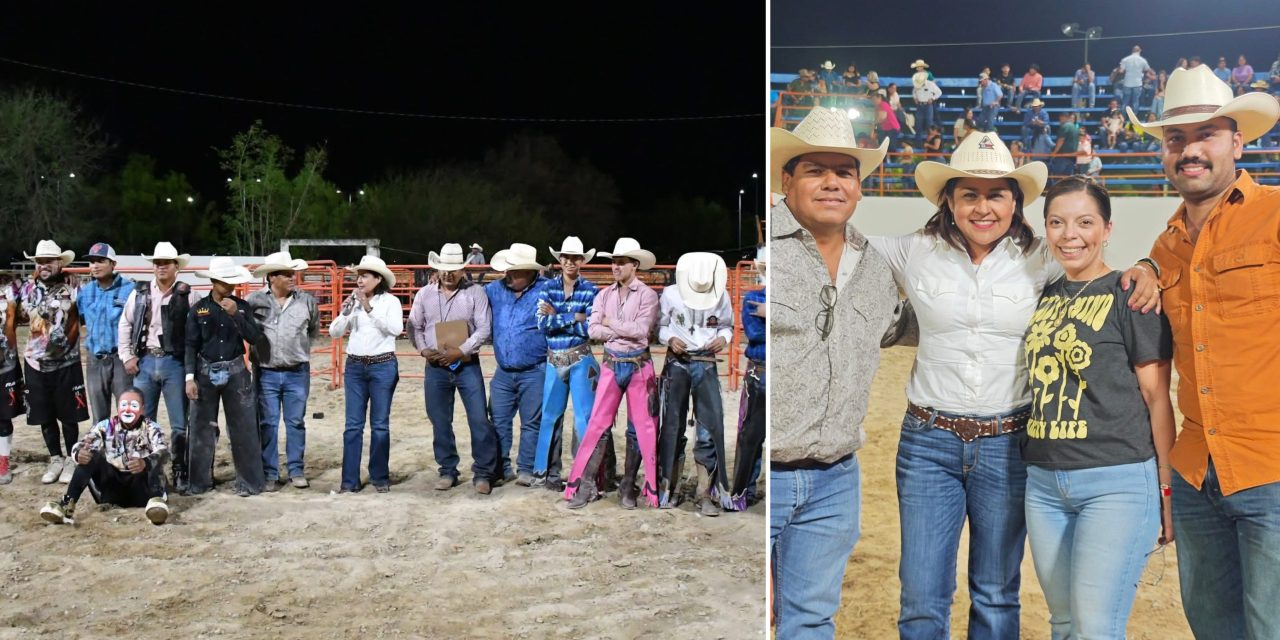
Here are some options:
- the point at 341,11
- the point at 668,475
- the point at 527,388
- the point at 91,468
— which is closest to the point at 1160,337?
the point at 668,475

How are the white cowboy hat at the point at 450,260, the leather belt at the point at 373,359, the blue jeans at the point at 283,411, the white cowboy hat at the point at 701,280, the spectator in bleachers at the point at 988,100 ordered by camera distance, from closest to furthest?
the spectator in bleachers at the point at 988,100 < the white cowboy hat at the point at 701,280 < the leather belt at the point at 373,359 < the blue jeans at the point at 283,411 < the white cowboy hat at the point at 450,260

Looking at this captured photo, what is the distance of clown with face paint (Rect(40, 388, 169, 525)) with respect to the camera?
14.8 ft

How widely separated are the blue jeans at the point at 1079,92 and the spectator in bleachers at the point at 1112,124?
4 cm

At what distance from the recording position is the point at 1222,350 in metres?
1.88

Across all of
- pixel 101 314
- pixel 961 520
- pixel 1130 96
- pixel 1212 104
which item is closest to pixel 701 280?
pixel 961 520

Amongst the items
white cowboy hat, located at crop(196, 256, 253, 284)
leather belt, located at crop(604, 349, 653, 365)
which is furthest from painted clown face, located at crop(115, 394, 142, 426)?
leather belt, located at crop(604, 349, 653, 365)

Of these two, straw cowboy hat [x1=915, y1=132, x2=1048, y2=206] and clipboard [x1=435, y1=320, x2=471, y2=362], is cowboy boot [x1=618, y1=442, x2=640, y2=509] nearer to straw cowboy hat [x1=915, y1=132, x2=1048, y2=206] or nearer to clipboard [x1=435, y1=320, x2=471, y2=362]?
clipboard [x1=435, y1=320, x2=471, y2=362]

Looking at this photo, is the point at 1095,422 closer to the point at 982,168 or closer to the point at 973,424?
the point at 973,424

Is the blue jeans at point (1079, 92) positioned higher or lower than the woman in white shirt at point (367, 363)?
higher

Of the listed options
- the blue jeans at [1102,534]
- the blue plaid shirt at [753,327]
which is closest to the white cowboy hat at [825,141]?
the blue jeans at [1102,534]

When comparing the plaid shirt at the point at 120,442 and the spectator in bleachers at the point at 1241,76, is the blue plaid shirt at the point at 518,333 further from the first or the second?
the spectator in bleachers at the point at 1241,76

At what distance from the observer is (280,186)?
25344 millimetres

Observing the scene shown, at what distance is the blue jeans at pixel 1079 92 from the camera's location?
6.56ft

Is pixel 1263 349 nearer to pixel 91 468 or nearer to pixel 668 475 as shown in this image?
pixel 668 475
